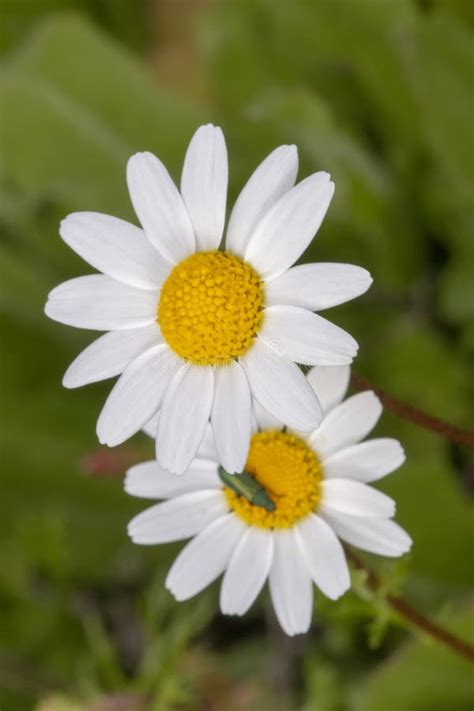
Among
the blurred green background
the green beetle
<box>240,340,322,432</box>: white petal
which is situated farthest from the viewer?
the blurred green background

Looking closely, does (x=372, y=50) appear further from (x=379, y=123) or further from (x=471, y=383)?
(x=471, y=383)

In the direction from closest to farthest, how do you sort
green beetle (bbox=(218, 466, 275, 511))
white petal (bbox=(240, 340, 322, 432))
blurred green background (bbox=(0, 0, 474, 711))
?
1. white petal (bbox=(240, 340, 322, 432))
2. green beetle (bbox=(218, 466, 275, 511))
3. blurred green background (bbox=(0, 0, 474, 711))

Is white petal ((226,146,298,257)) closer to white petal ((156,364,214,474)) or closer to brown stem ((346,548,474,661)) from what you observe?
white petal ((156,364,214,474))

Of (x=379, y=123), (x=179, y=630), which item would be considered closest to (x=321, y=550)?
(x=179, y=630)

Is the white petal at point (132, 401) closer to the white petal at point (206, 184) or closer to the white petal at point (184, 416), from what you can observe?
the white petal at point (184, 416)

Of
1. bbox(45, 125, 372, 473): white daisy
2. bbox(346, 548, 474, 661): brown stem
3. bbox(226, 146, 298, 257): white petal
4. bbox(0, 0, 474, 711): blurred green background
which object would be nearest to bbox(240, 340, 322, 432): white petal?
bbox(45, 125, 372, 473): white daisy

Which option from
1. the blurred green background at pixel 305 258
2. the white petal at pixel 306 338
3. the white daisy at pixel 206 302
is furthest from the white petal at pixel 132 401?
the blurred green background at pixel 305 258
